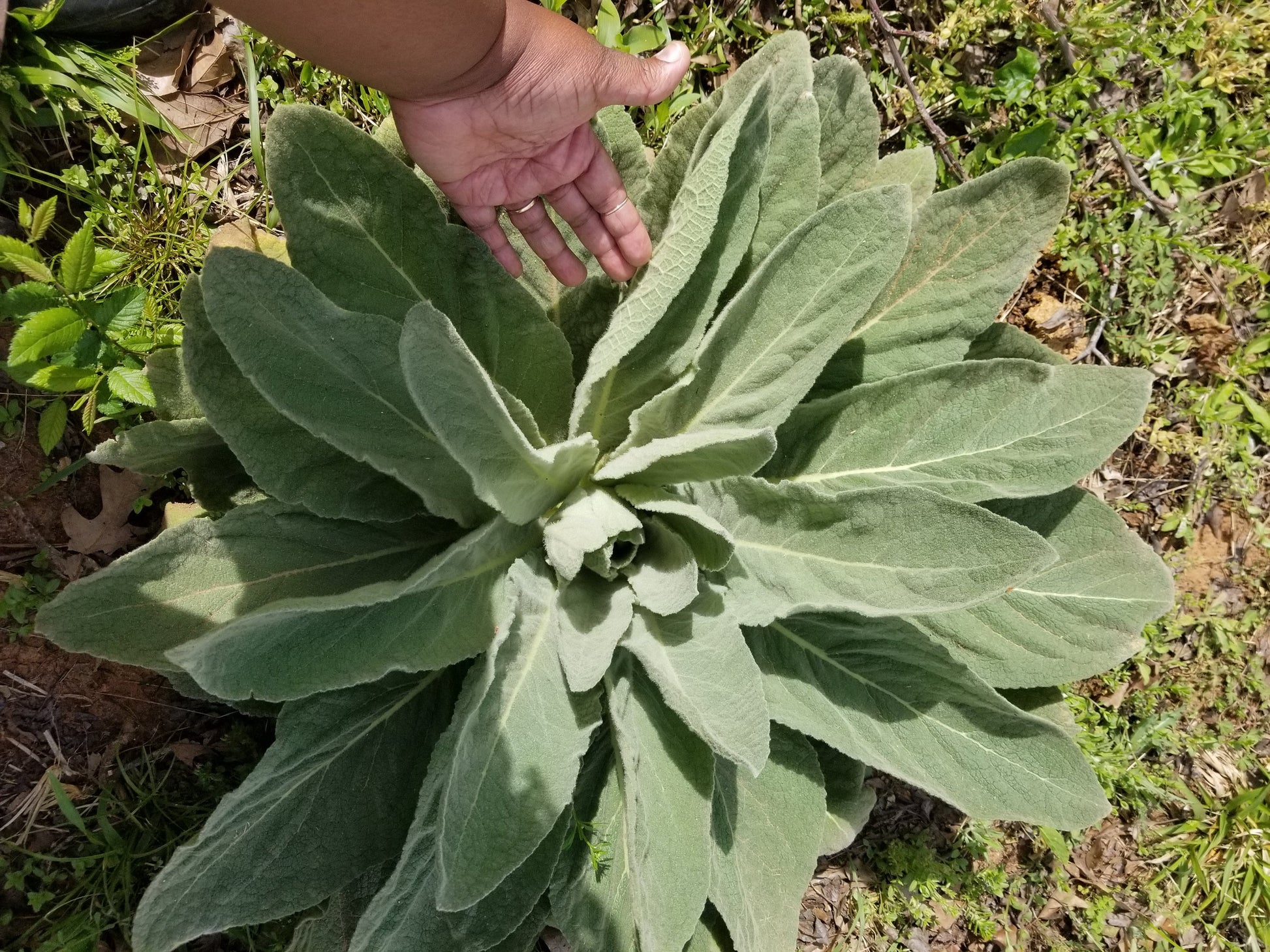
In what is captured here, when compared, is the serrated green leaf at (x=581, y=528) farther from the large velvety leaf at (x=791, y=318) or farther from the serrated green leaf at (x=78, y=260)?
the serrated green leaf at (x=78, y=260)

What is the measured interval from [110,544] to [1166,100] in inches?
162

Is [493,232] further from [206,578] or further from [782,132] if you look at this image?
[206,578]

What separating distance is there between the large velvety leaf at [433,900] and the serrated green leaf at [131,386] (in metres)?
1.32

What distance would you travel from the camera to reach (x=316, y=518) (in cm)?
217

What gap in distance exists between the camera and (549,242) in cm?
239

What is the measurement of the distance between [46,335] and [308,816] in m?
1.50

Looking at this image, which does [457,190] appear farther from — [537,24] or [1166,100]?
[1166,100]

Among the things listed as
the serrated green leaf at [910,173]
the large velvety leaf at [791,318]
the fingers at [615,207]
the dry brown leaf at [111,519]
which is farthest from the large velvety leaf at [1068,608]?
the dry brown leaf at [111,519]

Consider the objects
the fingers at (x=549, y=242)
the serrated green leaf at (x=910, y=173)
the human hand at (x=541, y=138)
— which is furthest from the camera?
the serrated green leaf at (x=910, y=173)

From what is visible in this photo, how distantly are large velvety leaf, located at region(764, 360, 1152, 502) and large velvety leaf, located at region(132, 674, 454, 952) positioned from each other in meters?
1.26

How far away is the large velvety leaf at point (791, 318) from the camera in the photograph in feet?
6.65

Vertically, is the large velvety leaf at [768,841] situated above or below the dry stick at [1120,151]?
below

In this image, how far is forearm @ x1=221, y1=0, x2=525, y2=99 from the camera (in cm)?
190

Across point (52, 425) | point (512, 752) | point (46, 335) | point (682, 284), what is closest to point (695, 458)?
point (682, 284)
